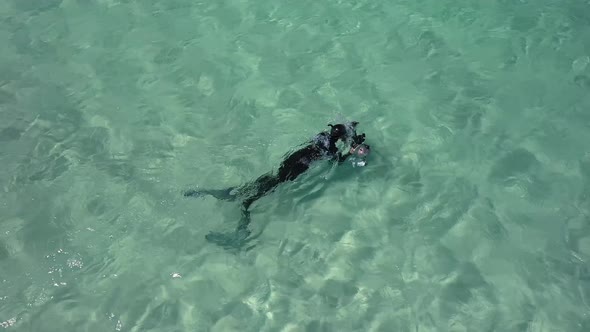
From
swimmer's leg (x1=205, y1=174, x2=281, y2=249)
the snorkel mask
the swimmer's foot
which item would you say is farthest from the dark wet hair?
the swimmer's foot

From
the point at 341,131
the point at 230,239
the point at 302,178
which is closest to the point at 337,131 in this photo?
the point at 341,131

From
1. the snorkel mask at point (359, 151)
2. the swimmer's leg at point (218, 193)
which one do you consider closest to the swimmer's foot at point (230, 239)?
the swimmer's leg at point (218, 193)

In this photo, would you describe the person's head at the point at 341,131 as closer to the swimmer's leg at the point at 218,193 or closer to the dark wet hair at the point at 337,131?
the dark wet hair at the point at 337,131

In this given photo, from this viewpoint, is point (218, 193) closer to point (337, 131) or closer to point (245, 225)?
point (245, 225)

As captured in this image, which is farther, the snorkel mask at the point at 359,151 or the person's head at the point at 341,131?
the snorkel mask at the point at 359,151

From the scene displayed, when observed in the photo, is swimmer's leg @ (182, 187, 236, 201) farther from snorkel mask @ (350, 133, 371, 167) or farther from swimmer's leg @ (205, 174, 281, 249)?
snorkel mask @ (350, 133, 371, 167)
